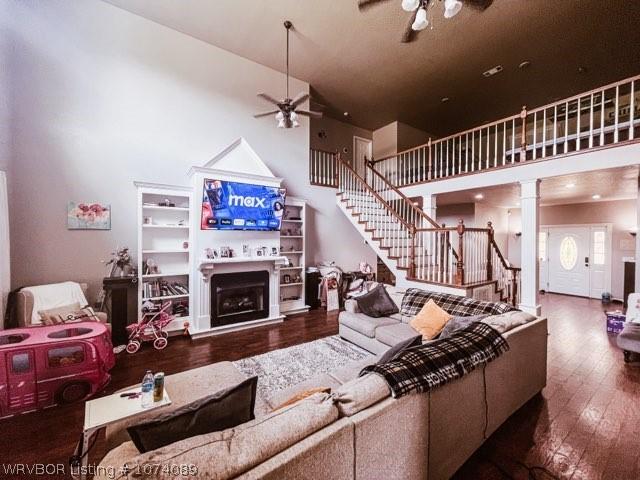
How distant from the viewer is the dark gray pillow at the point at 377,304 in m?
3.76

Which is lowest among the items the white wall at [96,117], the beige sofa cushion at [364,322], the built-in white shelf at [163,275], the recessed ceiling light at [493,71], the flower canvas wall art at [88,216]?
the beige sofa cushion at [364,322]

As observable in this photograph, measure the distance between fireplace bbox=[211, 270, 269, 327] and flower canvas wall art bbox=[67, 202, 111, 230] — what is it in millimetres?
1816

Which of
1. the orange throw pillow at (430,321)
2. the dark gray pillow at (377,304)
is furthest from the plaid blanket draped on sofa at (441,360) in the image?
the dark gray pillow at (377,304)

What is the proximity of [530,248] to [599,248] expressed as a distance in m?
4.76

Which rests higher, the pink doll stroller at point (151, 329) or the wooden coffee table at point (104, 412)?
the wooden coffee table at point (104, 412)

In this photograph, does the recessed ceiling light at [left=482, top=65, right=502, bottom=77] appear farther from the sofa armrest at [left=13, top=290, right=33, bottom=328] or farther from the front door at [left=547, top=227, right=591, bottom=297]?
the sofa armrest at [left=13, top=290, right=33, bottom=328]

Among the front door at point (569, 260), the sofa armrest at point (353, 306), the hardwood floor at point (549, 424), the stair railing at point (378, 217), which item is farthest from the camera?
the front door at point (569, 260)

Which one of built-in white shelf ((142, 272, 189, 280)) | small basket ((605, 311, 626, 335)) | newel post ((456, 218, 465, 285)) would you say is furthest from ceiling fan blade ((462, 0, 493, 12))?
built-in white shelf ((142, 272, 189, 280))

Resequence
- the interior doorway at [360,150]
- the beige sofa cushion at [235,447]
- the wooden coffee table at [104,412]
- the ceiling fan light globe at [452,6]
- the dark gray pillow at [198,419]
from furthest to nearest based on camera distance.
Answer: the interior doorway at [360,150], the ceiling fan light globe at [452,6], the wooden coffee table at [104,412], the dark gray pillow at [198,419], the beige sofa cushion at [235,447]

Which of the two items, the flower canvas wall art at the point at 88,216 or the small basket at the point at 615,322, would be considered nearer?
the flower canvas wall art at the point at 88,216

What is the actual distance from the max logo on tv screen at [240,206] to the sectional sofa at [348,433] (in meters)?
2.72

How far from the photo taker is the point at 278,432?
104 cm

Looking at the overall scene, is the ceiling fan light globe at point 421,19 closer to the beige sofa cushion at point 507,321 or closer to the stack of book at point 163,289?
the beige sofa cushion at point 507,321

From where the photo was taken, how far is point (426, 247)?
537cm
